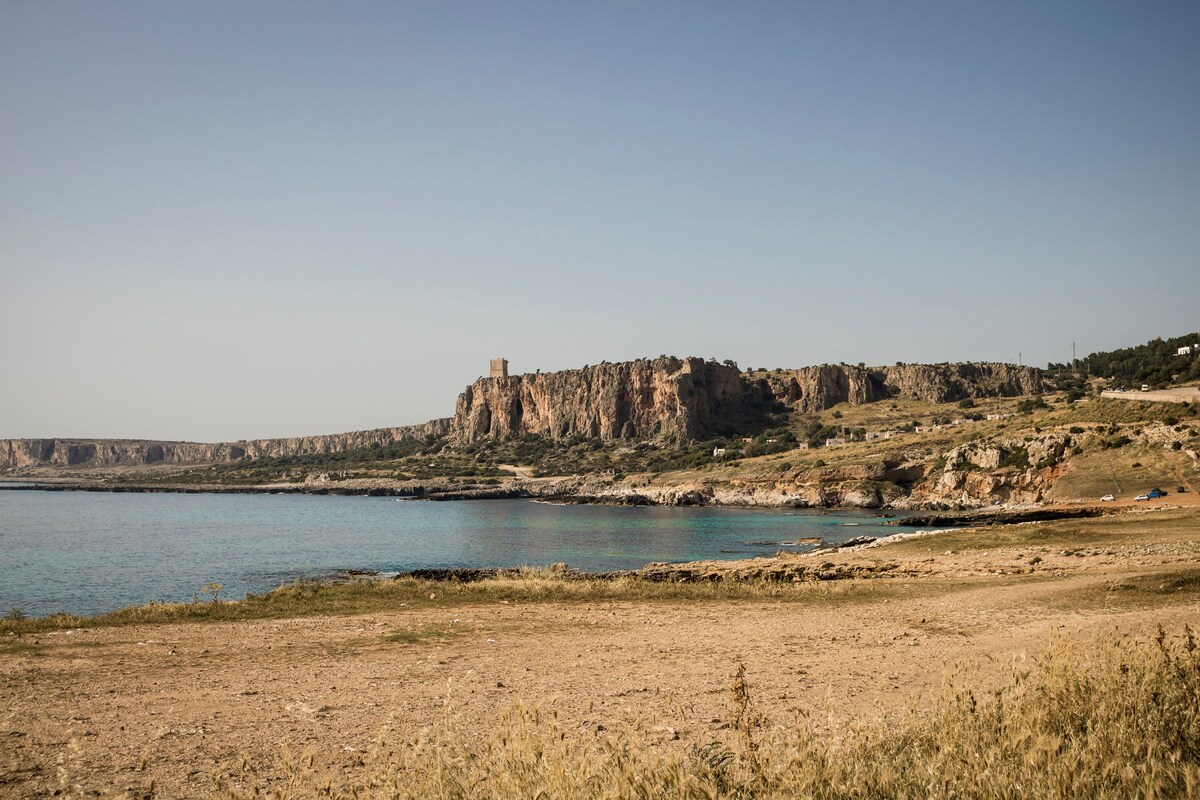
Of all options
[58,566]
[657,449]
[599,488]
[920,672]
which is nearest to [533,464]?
[657,449]

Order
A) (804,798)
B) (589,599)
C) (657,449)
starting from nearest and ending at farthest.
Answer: (804,798) → (589,599) → (657,449)

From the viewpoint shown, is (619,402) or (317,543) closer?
(317,543)

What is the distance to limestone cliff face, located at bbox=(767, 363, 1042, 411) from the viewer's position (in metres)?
140

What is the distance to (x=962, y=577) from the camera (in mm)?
21266

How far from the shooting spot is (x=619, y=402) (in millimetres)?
146750

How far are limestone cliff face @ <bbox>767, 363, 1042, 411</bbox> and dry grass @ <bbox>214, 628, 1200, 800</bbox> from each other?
461 ft

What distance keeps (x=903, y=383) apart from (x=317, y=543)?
407ft

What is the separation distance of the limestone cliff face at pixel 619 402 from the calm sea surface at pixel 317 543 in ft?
191

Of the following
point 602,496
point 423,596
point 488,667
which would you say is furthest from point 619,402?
point 488,667

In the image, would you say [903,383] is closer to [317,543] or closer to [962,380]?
[962,380]

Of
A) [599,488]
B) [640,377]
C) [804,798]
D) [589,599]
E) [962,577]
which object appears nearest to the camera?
[804,798]

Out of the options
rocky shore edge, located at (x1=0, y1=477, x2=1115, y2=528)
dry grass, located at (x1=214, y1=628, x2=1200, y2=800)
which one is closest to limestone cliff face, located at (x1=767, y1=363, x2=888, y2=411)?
rocky shore edge, located at (x1=0, y1=477, x2=1115, y2=528)

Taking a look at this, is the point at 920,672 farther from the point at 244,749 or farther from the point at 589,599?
the point at 589,599

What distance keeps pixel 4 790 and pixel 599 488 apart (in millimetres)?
99141
